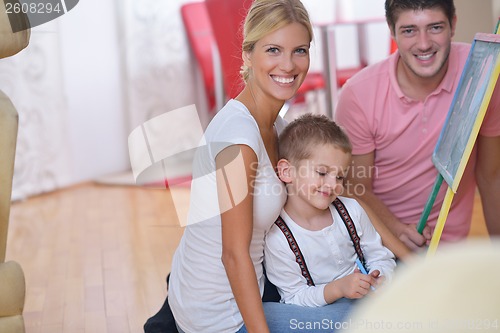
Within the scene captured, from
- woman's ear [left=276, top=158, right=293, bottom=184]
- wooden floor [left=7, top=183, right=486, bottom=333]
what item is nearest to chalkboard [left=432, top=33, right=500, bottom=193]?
woman's ear [left=276, top=158, right=293, bottom=184]

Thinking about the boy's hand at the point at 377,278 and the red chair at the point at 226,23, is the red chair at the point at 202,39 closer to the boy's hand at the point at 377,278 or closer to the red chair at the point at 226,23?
the red chair at the point at 226,23

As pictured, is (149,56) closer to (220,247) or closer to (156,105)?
(156,105)

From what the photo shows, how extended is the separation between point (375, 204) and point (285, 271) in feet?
1.72

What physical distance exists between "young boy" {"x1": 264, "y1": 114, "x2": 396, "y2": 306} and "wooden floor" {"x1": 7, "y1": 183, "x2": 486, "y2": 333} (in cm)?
69

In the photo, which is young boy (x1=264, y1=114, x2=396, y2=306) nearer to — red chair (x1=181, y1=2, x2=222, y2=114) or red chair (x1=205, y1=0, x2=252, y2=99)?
red chair (x1=205, y1=0, x2=252, y2=99)

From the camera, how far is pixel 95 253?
329 centimetres

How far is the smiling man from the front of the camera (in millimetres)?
2244

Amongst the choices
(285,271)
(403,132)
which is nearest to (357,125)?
(403,132)

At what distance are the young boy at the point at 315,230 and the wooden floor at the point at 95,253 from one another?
2.27ft

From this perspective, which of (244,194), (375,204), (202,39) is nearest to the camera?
(244,194)

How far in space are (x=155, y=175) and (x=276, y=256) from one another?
286 cm

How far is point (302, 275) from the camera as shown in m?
1.91

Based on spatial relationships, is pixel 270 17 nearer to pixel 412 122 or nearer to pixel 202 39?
pixel 412 122

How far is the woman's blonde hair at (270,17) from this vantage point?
6.08 feet
